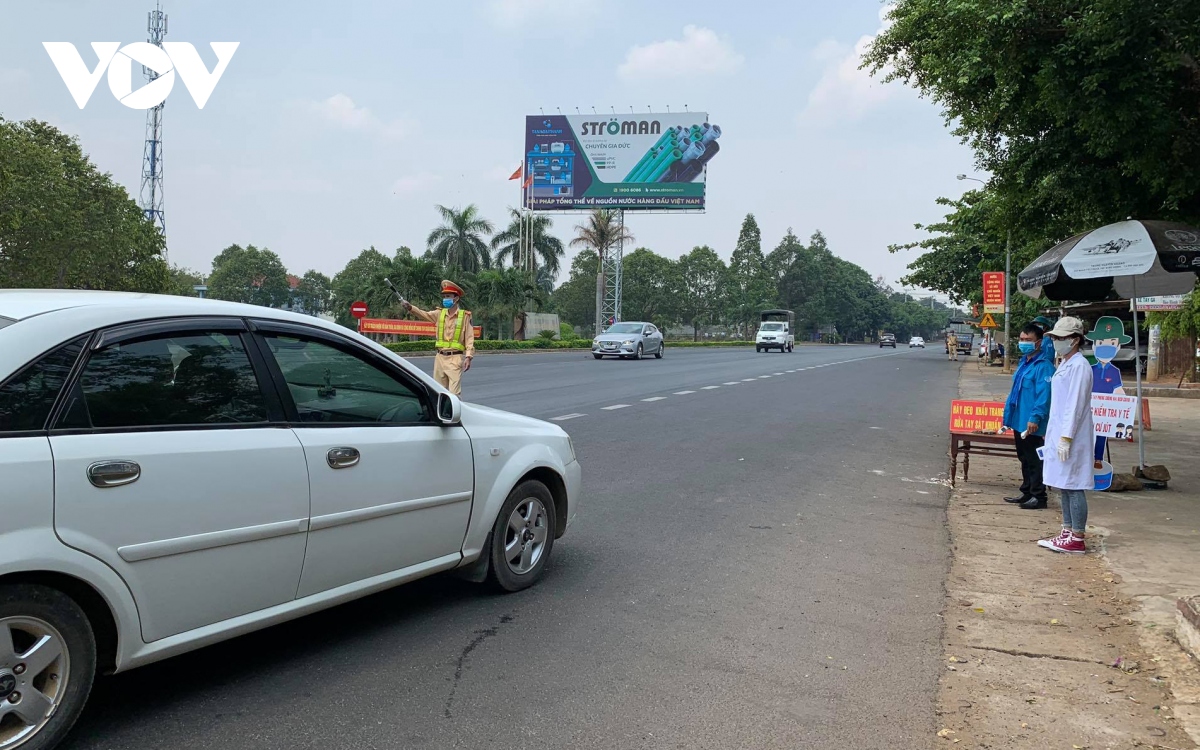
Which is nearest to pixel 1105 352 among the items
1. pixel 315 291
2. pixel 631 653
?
pixel 631 653

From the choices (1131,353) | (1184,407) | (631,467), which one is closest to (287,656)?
(631,467)

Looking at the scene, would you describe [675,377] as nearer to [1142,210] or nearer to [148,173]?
[1142,210]

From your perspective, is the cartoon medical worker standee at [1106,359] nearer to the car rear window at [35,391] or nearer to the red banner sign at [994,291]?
the car rear window at [35,391]

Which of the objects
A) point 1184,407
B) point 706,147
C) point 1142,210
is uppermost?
point 706,147

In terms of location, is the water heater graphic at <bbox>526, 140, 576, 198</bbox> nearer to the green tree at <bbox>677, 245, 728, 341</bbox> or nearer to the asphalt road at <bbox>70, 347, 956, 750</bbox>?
the green tree at <bbox>677, 245, 728, 341</bbox>

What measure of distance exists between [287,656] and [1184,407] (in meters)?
20.0

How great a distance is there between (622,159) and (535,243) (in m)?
14.0

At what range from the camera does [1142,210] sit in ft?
30.4

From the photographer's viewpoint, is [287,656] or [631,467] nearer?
[287,656]

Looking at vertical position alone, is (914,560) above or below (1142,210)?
below

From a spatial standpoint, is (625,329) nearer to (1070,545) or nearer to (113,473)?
(1070,545)

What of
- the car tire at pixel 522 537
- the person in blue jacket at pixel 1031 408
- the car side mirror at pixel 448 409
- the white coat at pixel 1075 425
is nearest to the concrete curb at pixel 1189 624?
the white coat at pixel 1075 425

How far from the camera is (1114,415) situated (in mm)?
8734

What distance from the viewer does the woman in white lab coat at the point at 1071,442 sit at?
5879mm
